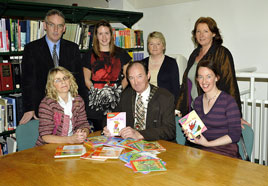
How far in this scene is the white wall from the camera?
397 cm

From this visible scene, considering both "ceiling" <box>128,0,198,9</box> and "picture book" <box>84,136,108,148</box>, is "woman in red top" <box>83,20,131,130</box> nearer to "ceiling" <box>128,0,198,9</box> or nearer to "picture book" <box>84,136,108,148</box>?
"picture book" <box>84,136,108,148</box>

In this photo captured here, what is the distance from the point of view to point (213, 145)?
7.42 ft

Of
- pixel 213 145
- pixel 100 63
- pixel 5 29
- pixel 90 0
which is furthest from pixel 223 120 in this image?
pixel 90 0

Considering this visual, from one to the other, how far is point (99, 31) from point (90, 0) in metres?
3.11

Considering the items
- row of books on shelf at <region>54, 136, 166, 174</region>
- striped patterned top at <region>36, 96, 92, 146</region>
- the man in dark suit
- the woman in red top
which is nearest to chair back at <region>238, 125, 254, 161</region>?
row of books on shelf at <region>54, 136, 166, 174</region>

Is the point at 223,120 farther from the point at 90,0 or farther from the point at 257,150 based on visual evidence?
the point at 90,0

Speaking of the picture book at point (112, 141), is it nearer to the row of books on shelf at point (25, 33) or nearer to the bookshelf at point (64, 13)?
the bookshelf at point (64, 13)

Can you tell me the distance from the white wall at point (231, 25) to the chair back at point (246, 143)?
2046 millimetres

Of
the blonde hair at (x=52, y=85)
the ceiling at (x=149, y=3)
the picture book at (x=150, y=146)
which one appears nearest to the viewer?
the picture book at (x=150, y=146)

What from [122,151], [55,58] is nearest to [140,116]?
[122,151]

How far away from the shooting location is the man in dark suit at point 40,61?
3041 millimetres

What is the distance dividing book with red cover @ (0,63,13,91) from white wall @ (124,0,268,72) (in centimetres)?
280

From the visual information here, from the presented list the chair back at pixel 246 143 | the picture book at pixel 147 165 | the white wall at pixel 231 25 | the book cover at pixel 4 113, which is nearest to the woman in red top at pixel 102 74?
the book cover at pixel 4 113

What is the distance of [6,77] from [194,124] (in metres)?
2.42
